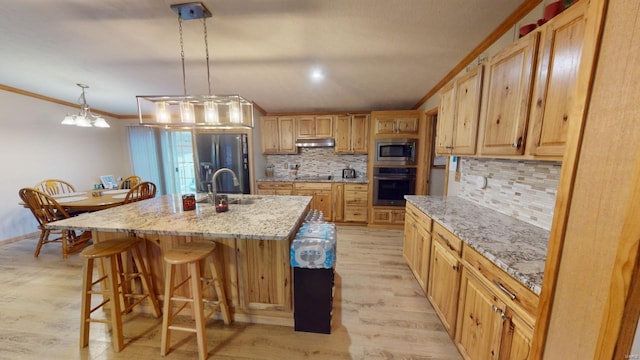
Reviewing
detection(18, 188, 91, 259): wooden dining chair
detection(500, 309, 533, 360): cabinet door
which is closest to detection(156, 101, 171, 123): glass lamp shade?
detection(18, 188, 91, 259): wooden dining chair

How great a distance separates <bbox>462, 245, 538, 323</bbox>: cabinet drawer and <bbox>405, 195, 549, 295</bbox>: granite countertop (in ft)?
0.15

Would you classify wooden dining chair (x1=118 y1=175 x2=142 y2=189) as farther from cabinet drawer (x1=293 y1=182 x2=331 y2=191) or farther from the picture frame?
cabinet drawer (x1=293 y1=182 x2=331 y2=191)

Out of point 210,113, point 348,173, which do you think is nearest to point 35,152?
point 210,113

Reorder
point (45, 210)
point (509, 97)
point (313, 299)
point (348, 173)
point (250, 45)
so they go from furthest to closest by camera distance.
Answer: point (348, 173), point (45, 210), point (250, 45), point (313, 299), point (509, 97)

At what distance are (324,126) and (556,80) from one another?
333 centimetres

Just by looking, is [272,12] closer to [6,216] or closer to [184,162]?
[184,162]

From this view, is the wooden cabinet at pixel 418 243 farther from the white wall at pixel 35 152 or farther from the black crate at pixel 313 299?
the white wall at pixel 35 152

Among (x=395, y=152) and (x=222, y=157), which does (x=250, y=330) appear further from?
(x=395, y=152)

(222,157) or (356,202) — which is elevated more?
(222,157)

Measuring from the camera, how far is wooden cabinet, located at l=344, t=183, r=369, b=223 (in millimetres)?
4008

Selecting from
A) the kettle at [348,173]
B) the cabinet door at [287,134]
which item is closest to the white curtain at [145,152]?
the cabinet door at [287,134]

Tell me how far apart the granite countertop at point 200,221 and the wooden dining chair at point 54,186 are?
9.72 feet

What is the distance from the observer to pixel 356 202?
13.3 feet

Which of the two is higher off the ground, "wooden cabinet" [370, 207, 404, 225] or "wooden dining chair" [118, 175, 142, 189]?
"wooden dining chair" [118, 175, 142, 189]
